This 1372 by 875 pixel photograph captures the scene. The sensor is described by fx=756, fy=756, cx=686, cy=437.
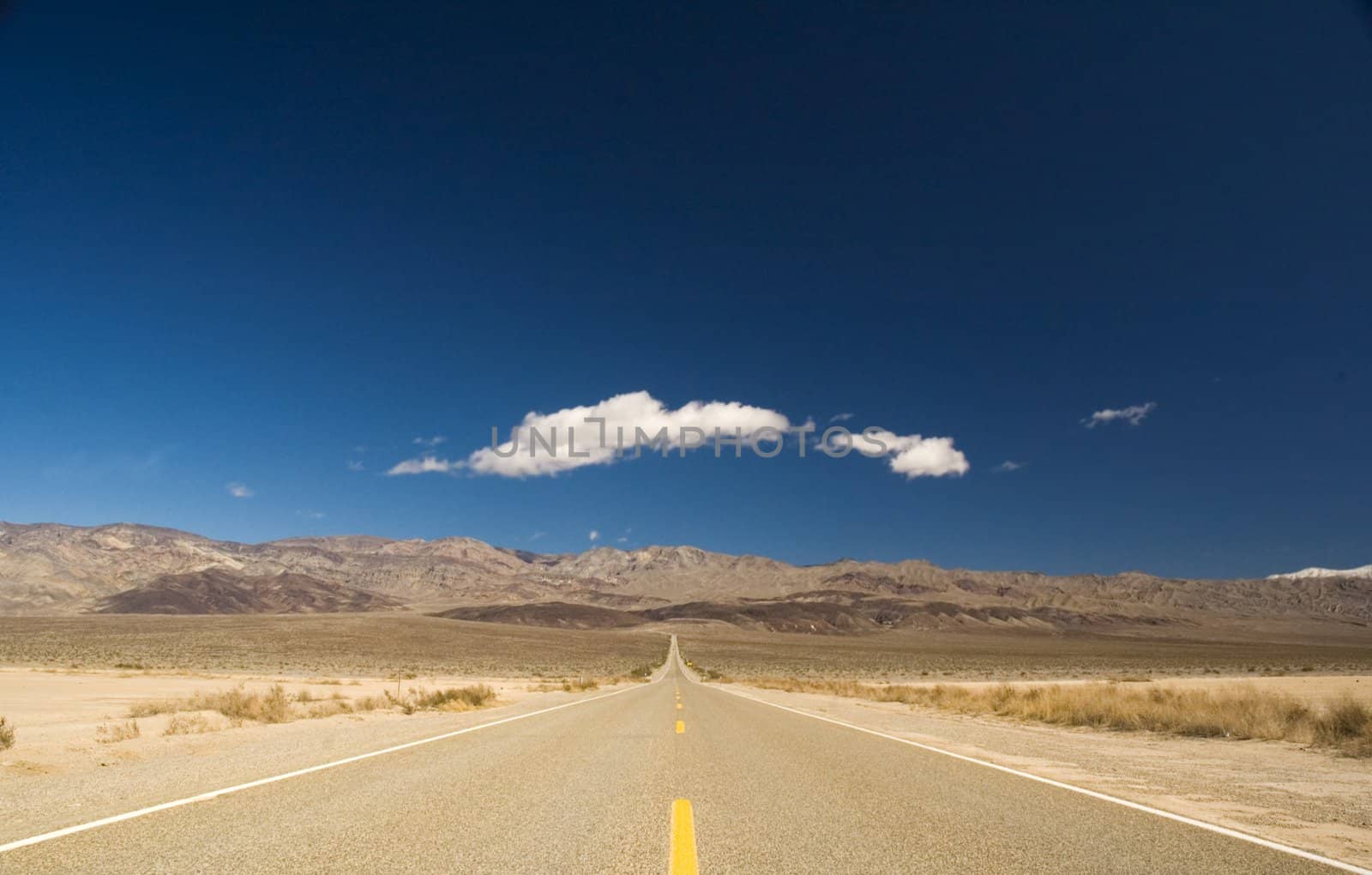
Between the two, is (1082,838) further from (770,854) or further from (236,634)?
(236,634)

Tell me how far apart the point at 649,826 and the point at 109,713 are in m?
21.1

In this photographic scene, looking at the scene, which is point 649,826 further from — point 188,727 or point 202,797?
point 188,727

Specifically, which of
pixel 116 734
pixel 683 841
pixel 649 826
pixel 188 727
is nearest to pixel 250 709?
pixel 188 727

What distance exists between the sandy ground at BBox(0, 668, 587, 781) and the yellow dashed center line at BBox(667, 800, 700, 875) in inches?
324

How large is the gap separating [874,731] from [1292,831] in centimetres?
907

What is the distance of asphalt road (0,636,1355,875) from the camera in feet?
16.5

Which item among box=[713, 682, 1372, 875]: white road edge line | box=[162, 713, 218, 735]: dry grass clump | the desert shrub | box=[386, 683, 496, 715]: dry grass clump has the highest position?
box=[713, 682, 1372, 875]: white road edge line

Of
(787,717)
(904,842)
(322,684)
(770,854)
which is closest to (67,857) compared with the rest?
(770,854)

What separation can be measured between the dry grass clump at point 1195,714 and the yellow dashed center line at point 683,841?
11420 mm

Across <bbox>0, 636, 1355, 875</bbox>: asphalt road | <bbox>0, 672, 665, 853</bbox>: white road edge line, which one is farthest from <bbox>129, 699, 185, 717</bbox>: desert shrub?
<bbox>0, 636, 1355, 875</bbox>: asphalt road

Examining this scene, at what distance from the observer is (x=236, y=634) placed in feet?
283

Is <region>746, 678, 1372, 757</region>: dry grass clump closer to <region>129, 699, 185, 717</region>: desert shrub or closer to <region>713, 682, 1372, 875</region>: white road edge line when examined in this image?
<region>713, 682, 1372, 875</region>: white road edge line

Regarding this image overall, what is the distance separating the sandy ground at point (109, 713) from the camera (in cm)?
1100

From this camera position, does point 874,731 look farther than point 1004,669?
No
